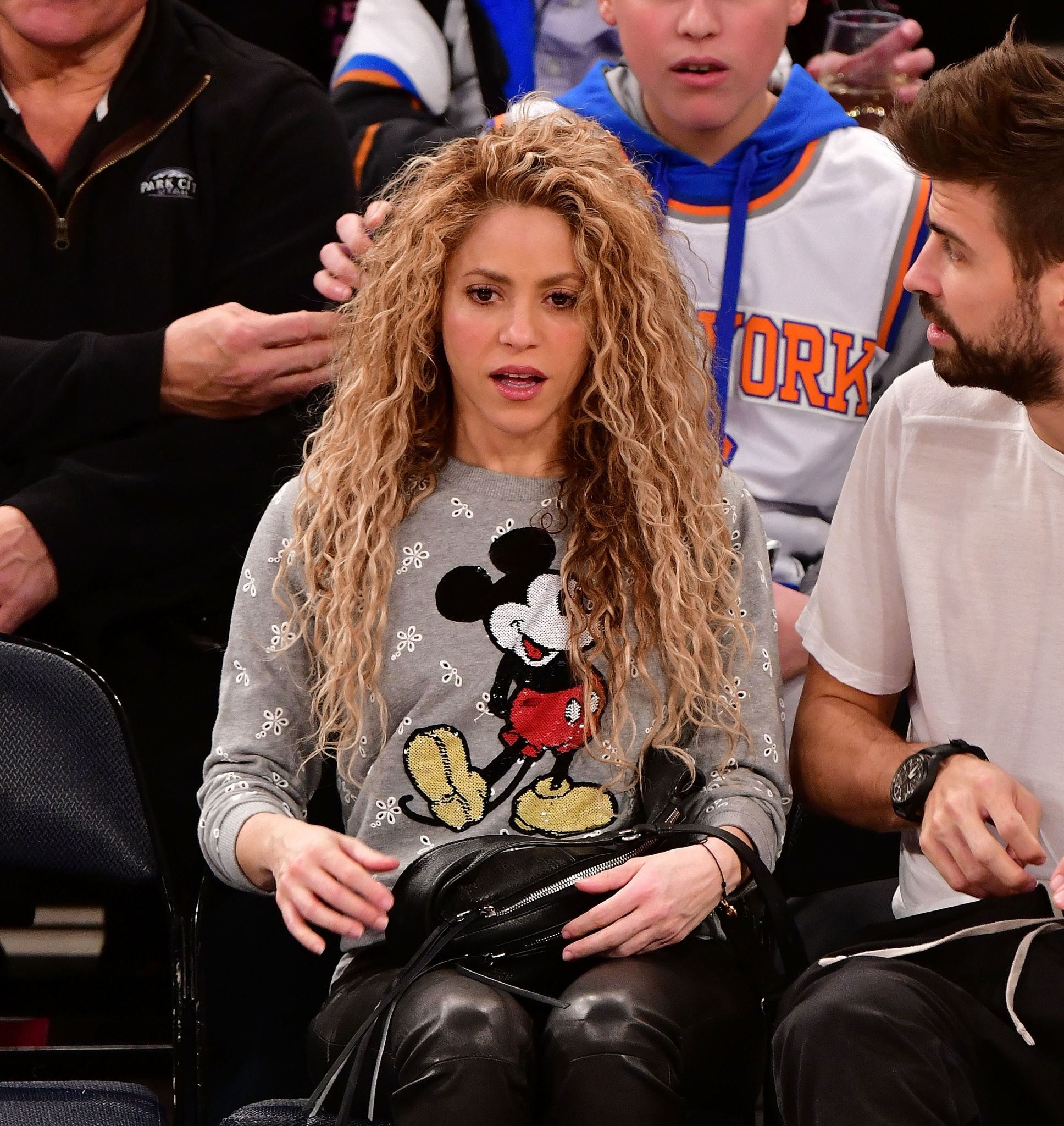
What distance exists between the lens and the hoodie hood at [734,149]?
2418 mm

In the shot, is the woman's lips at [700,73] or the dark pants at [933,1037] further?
the woman's lips at [700,73]

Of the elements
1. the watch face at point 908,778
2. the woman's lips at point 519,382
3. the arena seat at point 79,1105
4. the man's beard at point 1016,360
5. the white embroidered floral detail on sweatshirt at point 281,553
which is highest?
the man's beard at point 1016,360

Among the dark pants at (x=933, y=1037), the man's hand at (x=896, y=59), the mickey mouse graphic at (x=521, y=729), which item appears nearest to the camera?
the dark pants at (x=933, y=1037)

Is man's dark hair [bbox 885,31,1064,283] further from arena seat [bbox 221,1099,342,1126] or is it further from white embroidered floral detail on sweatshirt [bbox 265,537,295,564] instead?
arena seat [bbox 221,1099,342,1126]

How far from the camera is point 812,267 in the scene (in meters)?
2.42

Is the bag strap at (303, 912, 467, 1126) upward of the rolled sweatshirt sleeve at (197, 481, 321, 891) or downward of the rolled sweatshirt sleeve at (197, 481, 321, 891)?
downward

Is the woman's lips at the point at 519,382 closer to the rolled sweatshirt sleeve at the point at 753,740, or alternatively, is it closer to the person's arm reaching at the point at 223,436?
the rolled sweatshirt sleeve at the point at 753,740

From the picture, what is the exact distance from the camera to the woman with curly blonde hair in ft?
5.98

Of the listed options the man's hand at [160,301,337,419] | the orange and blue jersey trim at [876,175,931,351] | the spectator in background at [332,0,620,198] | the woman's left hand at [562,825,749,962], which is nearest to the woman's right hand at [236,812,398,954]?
the woman's left hand at [562,825,749,962]

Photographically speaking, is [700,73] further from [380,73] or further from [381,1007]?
[381,1007]

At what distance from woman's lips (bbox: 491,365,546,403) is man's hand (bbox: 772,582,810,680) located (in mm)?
511

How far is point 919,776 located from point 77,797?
39.0 inches

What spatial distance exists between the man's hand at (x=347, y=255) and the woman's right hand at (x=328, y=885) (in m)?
0.85

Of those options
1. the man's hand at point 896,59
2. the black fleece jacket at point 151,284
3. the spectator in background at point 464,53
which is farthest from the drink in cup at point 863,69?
the black fleece jacket at point 151,284
